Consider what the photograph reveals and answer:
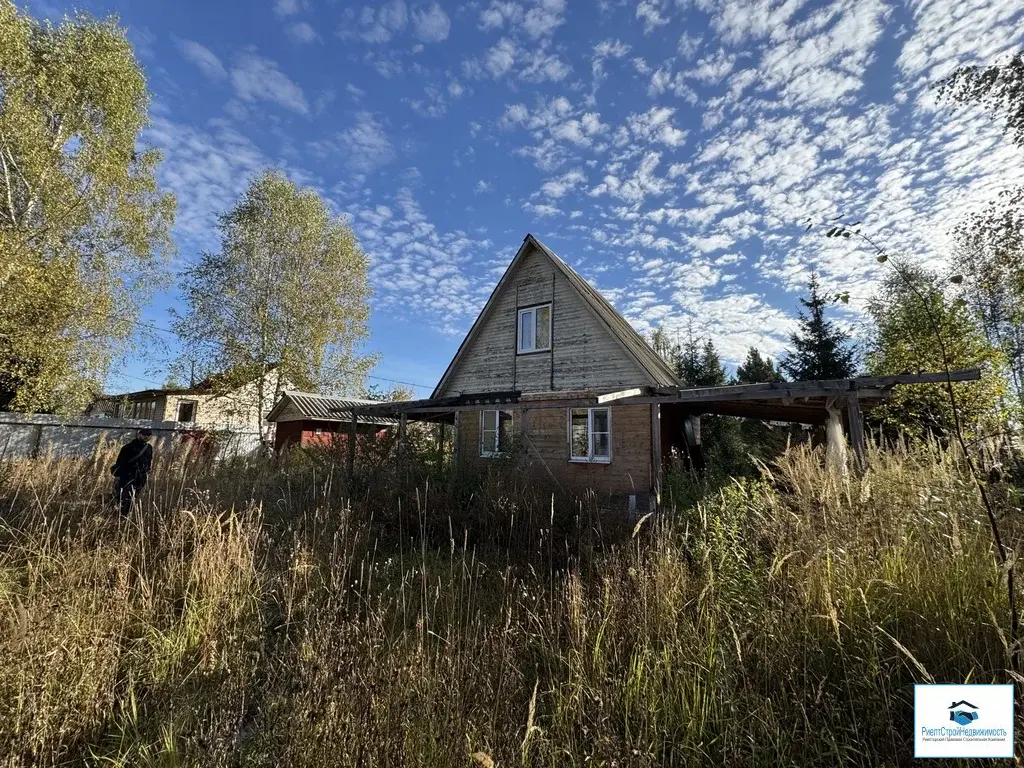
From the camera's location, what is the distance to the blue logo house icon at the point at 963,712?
178 cm

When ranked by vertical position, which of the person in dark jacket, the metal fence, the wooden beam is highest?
the wooden beam

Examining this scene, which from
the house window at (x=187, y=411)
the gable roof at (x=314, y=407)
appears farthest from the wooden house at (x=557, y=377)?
the house window at (x=187, y=411)

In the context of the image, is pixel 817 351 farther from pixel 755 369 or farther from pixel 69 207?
pixel 69 207

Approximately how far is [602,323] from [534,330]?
7.81 ft

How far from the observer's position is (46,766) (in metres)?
2.23

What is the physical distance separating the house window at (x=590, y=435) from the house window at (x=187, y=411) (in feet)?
79.2

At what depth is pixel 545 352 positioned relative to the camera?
13.5 meters

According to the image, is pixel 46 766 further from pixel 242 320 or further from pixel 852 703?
pixel 242 320

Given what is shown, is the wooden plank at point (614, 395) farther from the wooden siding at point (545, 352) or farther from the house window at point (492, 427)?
the house window at point (492, 427)

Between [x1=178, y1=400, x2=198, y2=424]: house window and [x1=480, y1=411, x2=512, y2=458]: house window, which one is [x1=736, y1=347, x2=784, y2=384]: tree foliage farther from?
[x1=178, y1=400, x2=198, y2=424]: house window

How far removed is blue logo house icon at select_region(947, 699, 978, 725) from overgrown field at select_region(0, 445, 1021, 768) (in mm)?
163

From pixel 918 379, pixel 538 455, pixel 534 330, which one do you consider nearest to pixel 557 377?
pixel 534 330

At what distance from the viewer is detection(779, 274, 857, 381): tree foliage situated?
1919 cm

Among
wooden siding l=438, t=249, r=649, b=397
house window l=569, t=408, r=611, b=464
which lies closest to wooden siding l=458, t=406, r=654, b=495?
house window l=569, t=408, r=611, b=464
